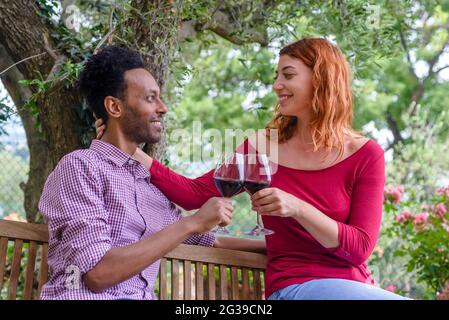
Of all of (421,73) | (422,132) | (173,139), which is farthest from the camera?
(421,73)

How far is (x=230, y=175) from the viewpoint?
1.88 metres

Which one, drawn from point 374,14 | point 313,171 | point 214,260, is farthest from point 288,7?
point 214,260

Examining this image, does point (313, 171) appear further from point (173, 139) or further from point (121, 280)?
point (173, 139)

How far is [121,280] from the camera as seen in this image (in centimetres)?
181

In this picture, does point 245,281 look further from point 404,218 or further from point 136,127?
point 404,218

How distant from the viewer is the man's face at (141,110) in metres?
2.14

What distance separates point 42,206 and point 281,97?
0.91 metres

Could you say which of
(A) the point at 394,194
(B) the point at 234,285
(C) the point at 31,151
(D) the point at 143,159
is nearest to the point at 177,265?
(B) the point at 234,285

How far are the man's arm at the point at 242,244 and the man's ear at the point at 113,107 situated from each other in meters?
0.64

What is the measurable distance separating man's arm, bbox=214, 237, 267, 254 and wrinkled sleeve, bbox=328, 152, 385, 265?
0.44 m

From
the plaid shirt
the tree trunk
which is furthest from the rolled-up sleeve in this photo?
the tree trunk

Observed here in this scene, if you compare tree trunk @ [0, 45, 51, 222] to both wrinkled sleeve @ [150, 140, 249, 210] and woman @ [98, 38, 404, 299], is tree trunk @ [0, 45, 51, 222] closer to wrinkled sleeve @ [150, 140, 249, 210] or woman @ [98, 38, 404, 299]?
wrinkled sleeve @ [150, 140, 249, 210]

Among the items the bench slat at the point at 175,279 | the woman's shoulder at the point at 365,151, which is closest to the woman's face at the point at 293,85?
the woman's shoulder at the point at 365,151

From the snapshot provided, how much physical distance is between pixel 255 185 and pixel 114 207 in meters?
0.44
